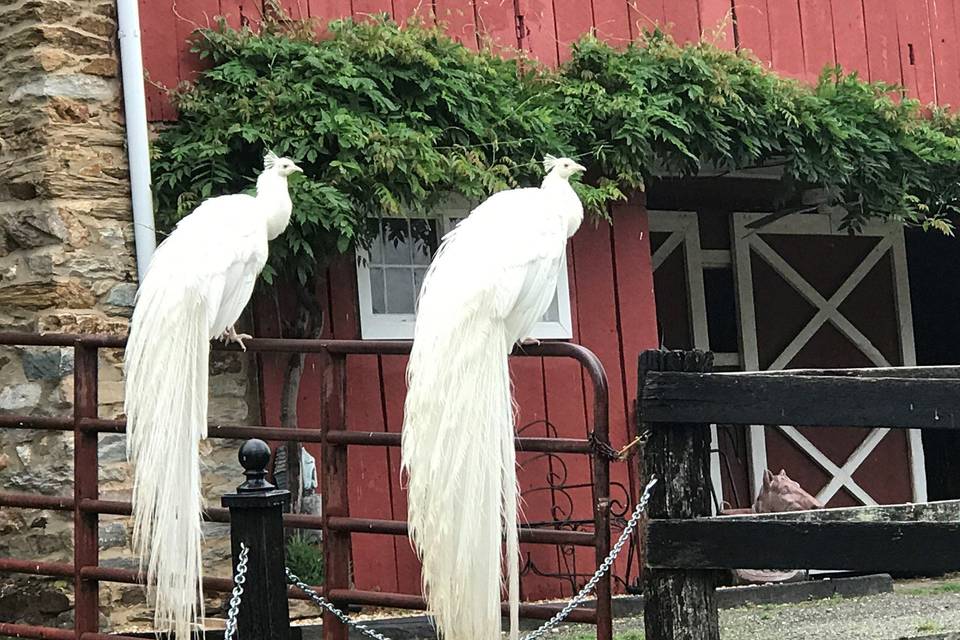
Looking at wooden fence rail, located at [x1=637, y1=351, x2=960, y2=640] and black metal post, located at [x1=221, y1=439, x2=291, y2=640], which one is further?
wooden fence rail, located at [x1=637, y1=351, x2=960, y2=640]

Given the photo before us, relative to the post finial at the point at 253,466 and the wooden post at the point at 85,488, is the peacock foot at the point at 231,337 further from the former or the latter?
the post finial at the point at 253,466

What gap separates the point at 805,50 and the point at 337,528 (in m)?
5.42

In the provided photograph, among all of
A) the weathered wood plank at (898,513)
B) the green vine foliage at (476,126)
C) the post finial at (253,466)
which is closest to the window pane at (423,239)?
→ the green vine foliage at (476,126)

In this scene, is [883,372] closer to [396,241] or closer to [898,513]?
[898,513]

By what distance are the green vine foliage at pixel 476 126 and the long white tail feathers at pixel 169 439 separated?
1.55 metres

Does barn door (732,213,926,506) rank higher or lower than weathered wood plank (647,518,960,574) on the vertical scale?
higher

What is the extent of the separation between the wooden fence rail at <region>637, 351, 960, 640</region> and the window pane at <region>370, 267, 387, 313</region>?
323cm

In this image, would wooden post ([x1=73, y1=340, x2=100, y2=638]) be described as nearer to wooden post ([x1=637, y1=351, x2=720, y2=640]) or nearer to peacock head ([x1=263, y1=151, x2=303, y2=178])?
peacock head ([x1=263, y1=151, x2=303, y2=178])

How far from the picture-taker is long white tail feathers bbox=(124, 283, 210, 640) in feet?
15.1

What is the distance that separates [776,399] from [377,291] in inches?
136

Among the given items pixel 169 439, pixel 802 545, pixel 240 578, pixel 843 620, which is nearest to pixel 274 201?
pixel 169 439

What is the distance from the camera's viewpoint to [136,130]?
21.5 feet

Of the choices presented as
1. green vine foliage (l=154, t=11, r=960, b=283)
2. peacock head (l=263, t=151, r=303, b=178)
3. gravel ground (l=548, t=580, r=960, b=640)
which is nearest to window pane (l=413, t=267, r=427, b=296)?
green vine foliage (l=154, t=11, r=960, b=283)

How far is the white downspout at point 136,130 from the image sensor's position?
21.3 ft
